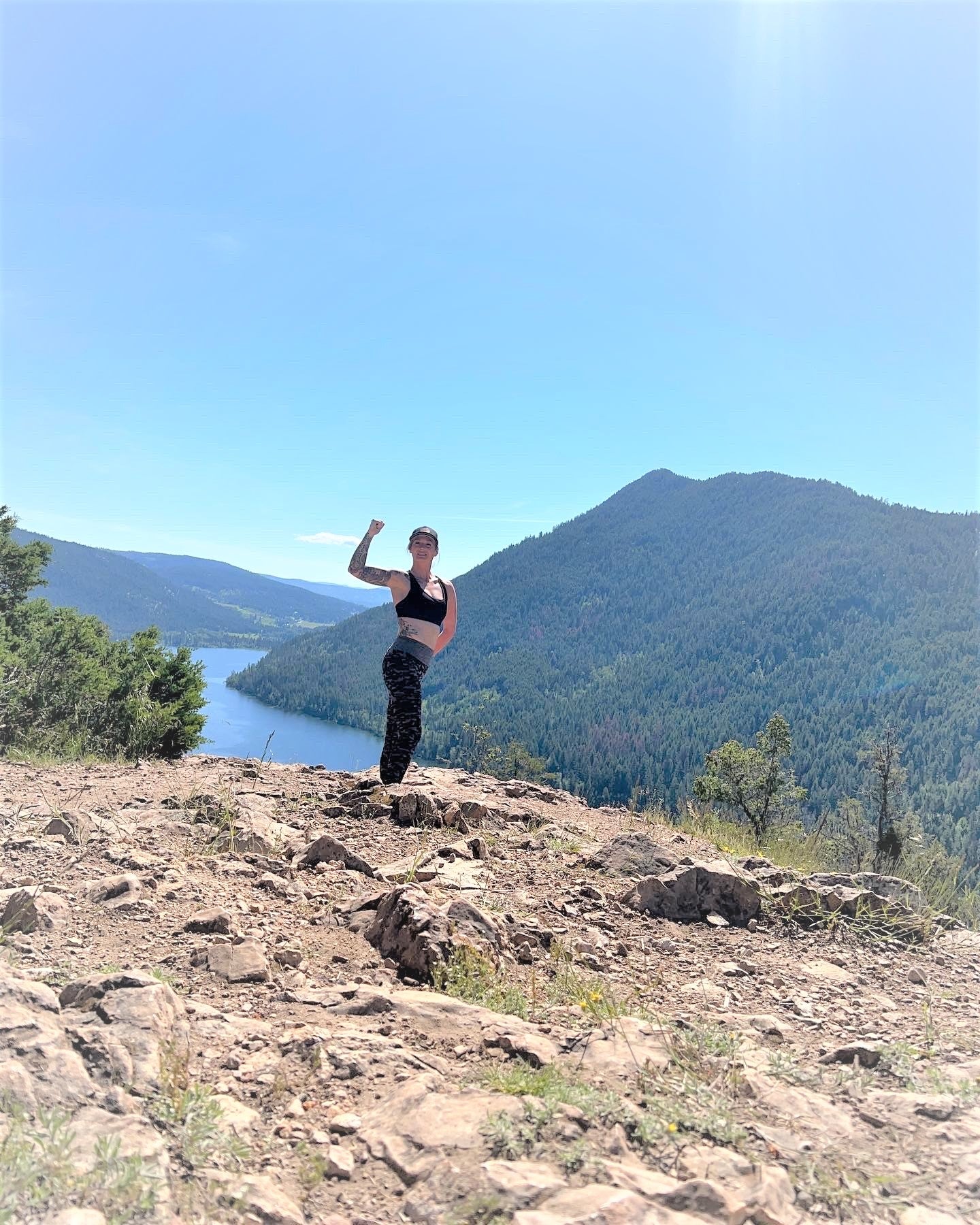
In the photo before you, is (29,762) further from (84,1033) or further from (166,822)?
(84,1033)

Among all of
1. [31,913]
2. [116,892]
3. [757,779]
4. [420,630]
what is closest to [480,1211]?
[31,913]

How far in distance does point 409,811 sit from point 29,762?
5223 mm

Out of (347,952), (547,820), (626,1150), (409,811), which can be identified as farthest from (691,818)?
(626,1150)

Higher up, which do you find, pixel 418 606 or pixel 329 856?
pixel 418 606

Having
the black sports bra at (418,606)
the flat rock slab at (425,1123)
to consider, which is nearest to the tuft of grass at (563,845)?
the black sports bra at (418,606)

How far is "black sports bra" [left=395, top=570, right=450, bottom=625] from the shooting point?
703cm

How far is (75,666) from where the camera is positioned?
26328mm

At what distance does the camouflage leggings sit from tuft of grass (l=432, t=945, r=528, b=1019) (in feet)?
10.9

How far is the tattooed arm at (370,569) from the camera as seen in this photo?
694 cm

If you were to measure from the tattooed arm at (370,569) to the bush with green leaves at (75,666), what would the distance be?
12.3 metres

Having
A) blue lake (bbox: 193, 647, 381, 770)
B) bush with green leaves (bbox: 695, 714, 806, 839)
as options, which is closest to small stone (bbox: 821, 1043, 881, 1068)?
bush with green leaves (bbox: 695, 714, 806, 839)

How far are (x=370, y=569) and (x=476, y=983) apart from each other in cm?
441

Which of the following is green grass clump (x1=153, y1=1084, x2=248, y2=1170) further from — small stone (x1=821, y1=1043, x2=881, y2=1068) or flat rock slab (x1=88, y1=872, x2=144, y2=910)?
small stone (x1=821, y1=1043, x2=881, y2=1068)

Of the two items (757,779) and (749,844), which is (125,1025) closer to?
(749,844)
